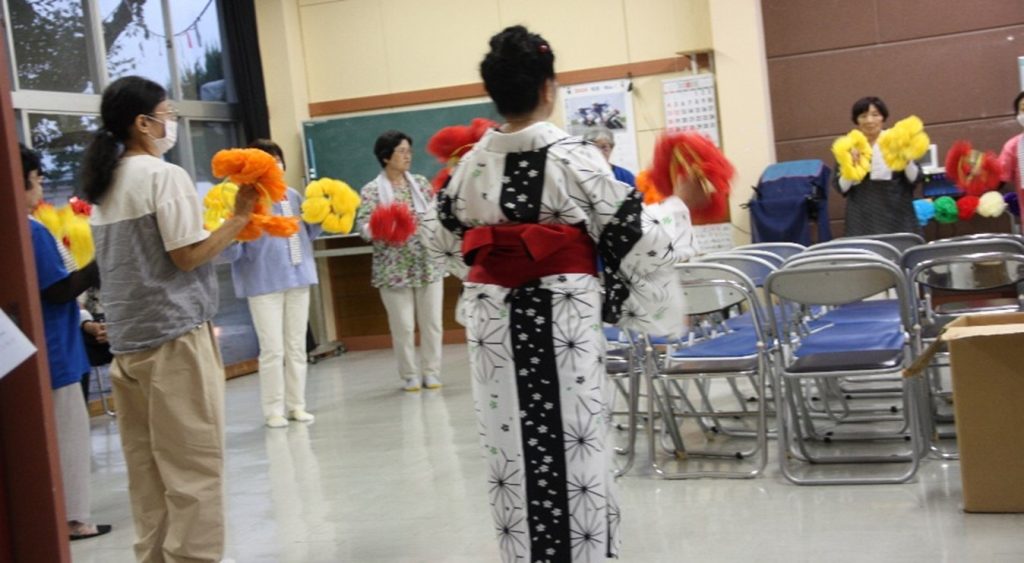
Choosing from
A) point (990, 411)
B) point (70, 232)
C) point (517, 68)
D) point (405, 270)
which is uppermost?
point (517, 68)

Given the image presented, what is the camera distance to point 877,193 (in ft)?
21.4

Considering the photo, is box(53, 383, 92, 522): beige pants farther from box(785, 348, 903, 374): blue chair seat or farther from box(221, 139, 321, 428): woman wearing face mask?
box(785, 348, 903, 374): blue chair seat

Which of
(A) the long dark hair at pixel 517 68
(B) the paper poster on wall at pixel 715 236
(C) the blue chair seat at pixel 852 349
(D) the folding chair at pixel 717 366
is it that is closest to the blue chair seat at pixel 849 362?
(C) the blue chair seat at pixel 852 349

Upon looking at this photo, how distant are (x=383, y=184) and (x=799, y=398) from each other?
3359 mm

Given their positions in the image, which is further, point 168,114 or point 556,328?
point 168,114

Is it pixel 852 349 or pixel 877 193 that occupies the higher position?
pixel 877 193

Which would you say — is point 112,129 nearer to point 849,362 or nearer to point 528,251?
point 528,251

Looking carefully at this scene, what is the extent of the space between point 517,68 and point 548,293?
0.52 meters

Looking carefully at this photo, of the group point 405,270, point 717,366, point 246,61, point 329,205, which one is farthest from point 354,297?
point 717,366

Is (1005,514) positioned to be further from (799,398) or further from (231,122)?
(231,122)

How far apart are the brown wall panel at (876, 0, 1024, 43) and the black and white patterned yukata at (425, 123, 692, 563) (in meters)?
6.46

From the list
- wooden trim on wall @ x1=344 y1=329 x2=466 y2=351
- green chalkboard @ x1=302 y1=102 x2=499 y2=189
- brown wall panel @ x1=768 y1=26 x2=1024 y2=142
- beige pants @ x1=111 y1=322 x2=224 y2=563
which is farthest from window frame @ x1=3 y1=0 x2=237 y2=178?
beige pants @ x1=111 y1=322 x2=224 y2=563

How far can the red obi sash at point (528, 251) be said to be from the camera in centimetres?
262

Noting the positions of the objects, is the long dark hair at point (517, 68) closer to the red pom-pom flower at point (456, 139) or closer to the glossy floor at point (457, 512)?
the red pom-pom flower at point (456, 139)
